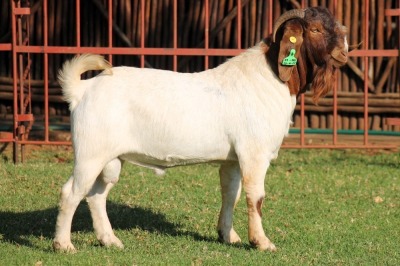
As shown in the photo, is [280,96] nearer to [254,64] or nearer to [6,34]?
[254,64]

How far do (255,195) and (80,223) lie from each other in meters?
2.19

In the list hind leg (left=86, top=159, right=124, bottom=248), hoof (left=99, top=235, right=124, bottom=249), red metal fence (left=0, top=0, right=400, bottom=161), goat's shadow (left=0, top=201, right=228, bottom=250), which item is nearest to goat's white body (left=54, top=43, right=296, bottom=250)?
hind leg (left=86, top=159, right=124, bottom=248)

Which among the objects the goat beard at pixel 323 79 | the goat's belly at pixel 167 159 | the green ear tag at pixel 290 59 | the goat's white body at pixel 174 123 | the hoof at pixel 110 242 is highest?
the green ear tag at pixel 290 59

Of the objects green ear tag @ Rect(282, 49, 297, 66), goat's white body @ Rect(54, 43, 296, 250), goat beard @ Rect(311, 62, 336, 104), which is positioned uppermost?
green ear tag @ Rect(282, 49, 297, 66)

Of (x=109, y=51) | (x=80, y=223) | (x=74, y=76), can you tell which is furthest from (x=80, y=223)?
(x=109, y=51)

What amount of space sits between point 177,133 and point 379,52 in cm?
512

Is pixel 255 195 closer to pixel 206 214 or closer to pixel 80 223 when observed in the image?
pixel 206 214

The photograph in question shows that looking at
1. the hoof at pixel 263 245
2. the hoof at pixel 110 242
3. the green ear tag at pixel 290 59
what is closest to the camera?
the green ear tag at pixel 290 59

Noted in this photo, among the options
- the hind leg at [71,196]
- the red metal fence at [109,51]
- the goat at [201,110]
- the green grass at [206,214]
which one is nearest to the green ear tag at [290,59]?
the goat at [201,110]

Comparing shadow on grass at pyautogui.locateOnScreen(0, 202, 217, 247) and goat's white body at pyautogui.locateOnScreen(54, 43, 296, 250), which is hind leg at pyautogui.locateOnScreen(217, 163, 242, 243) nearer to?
shadow on grass at pyautogui.locateOnScreen(0, 202, 217, 247)

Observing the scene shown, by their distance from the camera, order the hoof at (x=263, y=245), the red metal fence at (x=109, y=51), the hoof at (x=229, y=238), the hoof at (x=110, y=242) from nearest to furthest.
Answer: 1. the hoof at (x=263, y=245)
2. the hoof at (x=110, y=242)
3. the hoof at (x=229, y=238)
4. the red metal fence at (x=109, y=51)

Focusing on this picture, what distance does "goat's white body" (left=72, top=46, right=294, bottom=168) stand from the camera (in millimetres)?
8977

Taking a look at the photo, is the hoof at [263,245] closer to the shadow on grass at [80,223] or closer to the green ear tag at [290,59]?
the shadow on grass at [80,223]

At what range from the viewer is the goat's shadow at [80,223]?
999 centimetres
